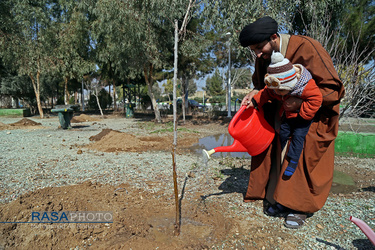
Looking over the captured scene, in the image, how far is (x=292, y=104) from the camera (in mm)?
2162

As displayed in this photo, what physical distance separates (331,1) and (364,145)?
15.6 ft

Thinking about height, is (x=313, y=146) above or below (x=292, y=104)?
below

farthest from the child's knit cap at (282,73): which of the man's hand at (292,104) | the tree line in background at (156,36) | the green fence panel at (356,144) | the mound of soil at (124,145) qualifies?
the mound of soil at (124,145)

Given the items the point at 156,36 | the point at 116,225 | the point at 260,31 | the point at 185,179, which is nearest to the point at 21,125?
the point at 156,36

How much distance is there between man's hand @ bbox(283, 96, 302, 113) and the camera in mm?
2143

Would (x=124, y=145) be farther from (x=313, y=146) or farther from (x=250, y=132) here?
(x=313, y=146)

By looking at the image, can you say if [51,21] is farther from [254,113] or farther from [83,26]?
[254,113]

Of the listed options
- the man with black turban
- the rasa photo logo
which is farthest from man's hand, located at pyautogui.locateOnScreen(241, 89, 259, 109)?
the rasa photo logo

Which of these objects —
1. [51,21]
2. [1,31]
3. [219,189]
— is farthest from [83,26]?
[219,189]

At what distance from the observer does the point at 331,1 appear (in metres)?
7.51

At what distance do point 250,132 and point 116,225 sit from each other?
1615 mm

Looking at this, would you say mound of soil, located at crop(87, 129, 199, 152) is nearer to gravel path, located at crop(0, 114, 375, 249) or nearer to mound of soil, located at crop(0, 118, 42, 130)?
gravel path, located at crop(0, 114, 375, 249)

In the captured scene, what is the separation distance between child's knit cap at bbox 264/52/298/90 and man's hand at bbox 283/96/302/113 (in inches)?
5.9

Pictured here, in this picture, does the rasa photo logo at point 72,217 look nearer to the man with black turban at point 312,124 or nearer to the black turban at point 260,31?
the man with black turban at point 312,124
